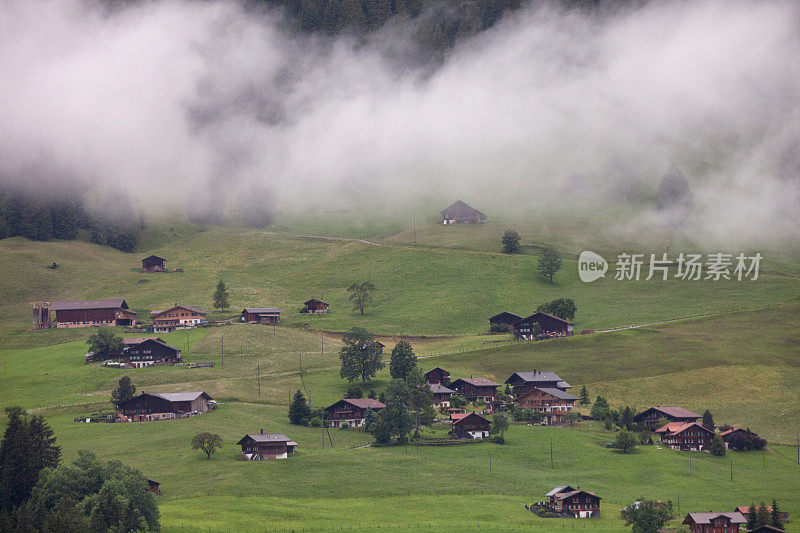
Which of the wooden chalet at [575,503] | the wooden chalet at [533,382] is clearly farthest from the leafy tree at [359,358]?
the wooden chalet at [575,503]

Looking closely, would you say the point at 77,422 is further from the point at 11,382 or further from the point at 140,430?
the point at 11,382

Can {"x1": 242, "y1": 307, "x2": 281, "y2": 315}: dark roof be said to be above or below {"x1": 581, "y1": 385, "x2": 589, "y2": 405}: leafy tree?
above

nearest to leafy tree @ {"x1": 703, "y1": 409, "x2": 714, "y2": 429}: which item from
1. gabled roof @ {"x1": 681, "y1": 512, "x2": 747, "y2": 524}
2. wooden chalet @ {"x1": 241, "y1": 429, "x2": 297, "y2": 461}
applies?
gabled roof @ {"x1": 681, "y1": 512, "x2": 747, "y2": 524}

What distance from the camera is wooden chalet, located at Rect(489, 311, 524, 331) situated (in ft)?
512

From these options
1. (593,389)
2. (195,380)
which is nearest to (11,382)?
(195,380)

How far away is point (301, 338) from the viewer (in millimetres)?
152125

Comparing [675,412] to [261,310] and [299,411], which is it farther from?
[261,310]

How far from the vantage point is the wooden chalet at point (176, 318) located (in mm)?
162625

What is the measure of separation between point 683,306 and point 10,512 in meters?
116

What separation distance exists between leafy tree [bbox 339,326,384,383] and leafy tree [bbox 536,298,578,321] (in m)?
37.6

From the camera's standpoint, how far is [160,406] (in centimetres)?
11412

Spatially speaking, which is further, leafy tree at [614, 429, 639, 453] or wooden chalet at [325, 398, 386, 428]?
wooden chalet at [325, 398, 386, 428]

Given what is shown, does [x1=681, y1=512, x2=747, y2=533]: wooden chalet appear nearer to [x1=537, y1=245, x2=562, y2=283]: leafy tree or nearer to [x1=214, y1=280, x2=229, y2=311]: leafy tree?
[x1=537, y1=245, x2=562, y2=283]: leafy tree

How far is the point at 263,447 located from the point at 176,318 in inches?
2821
